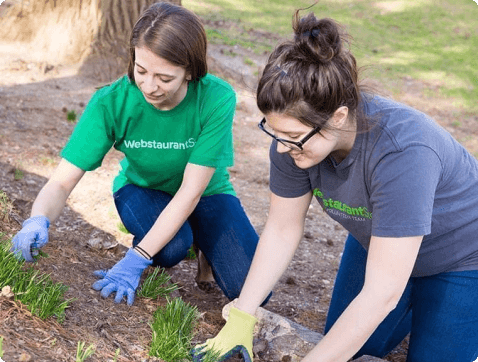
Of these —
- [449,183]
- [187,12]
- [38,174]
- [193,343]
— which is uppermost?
[187,12]

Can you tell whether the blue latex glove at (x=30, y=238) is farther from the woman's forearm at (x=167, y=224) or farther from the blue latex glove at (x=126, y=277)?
the woman's forearm at (x=167, y=224)

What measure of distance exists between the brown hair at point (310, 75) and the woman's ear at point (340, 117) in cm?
2

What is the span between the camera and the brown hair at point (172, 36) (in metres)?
3.02

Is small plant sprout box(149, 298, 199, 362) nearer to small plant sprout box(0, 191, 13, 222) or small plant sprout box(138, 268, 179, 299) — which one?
small plant sprout box(138, 268, 179, 299)

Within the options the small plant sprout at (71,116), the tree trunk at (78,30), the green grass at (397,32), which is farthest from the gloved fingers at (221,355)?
the green grass at (397,32)

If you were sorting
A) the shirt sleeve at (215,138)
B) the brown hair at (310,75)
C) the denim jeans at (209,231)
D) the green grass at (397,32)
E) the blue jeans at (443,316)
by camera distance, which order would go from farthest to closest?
the green grass at (397,32) → the denim jeans at (209,231) → the shirt sleeve at (215,138) → the blue jeans at (443,316) → the brown hair at (310,75)

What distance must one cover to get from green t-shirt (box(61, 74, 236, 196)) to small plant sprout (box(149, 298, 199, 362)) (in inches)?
31.9

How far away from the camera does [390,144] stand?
2447mm

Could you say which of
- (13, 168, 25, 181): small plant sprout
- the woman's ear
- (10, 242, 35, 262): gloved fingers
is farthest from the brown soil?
the woman's ear

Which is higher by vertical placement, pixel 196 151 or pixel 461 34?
pixel 196 151

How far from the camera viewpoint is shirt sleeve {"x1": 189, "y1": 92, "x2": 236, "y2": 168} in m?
3.36

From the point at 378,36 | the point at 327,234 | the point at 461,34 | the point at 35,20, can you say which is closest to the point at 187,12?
the point at 327,234

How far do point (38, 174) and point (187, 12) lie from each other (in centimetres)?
243

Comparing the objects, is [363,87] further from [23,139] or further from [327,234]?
[23,139]
